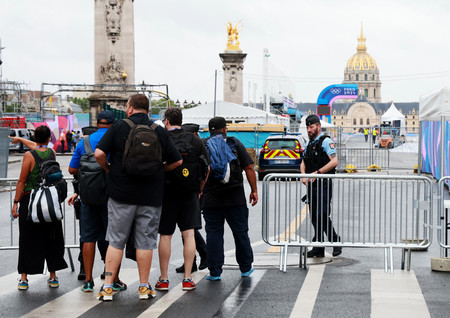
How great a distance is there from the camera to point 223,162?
8.38 m

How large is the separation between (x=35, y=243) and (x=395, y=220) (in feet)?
12.9

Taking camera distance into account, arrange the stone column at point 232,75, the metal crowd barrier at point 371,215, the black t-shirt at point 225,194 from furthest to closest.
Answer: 1. the stone column at point 232,75
2. the metal crowd barrier at point 371,215
3. the black t-shirt at point 225,194

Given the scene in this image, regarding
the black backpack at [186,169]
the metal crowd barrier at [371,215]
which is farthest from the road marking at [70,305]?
the metal crowd barrier at [371,215]

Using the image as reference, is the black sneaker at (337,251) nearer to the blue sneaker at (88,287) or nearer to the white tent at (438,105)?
the blue sneaker at (88,287)

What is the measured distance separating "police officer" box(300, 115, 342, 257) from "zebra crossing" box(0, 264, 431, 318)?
80cm

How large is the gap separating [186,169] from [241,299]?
4.32 feet

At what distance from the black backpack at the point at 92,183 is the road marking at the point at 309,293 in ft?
6.48

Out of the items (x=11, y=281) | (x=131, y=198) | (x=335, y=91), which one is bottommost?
(x=11, y=281)

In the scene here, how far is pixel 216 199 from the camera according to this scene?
848 centimetres

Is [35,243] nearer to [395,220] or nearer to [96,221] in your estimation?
[96,221]

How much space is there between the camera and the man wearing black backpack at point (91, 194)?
758 cm

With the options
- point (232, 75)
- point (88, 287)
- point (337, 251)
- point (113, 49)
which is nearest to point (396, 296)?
point (337, 251)

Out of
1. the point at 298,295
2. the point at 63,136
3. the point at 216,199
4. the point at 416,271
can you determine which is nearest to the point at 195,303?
the point at 298,295

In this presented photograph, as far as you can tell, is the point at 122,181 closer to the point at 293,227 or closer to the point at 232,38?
the point at 293,227
